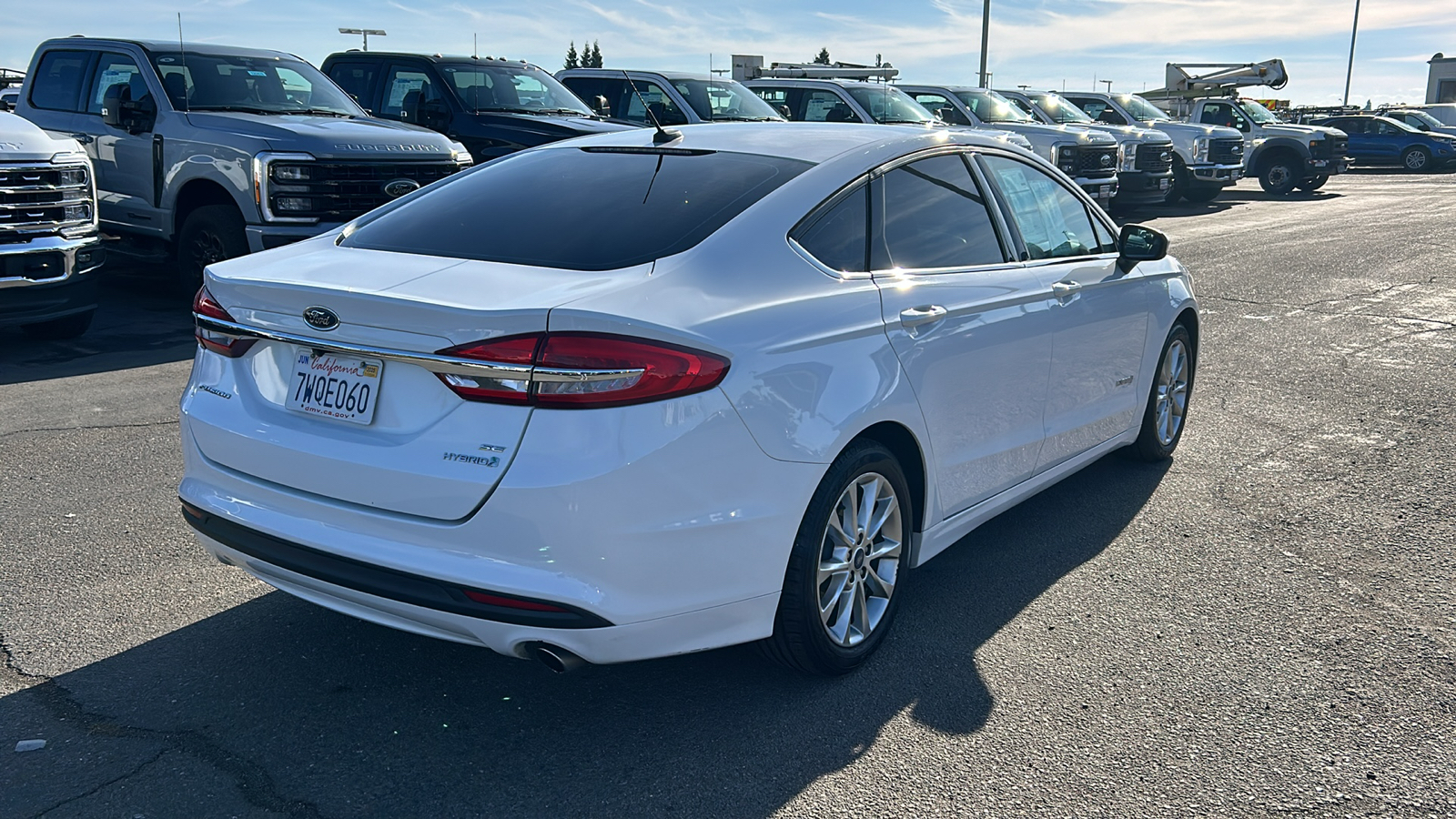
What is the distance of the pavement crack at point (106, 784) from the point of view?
294 centimetres

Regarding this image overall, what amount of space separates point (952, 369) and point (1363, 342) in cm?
671

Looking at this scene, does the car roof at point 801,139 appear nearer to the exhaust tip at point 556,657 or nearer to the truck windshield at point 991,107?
Result: the exhaust tip at point 556,657

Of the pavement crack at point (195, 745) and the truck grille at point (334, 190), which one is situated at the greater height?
the truck grille at point (334, 190)

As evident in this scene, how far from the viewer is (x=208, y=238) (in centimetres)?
966

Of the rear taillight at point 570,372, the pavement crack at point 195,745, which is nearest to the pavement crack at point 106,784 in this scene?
the pavement crack at point 195,745

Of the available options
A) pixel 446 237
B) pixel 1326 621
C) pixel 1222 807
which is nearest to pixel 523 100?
pixel 446 237

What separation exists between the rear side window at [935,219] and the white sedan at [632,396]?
2 cm

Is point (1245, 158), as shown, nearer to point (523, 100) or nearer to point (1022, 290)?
point (523, 100)

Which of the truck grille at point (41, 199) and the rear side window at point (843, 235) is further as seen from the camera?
the truck grille at point (41, 199)

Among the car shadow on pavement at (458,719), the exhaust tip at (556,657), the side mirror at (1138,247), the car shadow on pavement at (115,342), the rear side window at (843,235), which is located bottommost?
the car shadow on pavement at (458,719)

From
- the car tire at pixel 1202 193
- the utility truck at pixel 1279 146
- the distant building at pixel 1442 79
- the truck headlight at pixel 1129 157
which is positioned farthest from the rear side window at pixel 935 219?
the distant building at pixel 1442 79

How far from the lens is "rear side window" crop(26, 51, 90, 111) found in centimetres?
1076

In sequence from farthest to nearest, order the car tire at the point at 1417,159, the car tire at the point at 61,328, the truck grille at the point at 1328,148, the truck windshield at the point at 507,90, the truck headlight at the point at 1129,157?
1. the car tire at the point at 1417,159
2. the truck grille at the point at 1328,148
3. the truck headlight at the point at 1129,157
4. the truck windshield at the point at 507,90
5. the car tire at the point at 61,328

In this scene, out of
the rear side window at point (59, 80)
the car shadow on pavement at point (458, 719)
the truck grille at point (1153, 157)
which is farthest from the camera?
the truck grille at point (1153, 157)
